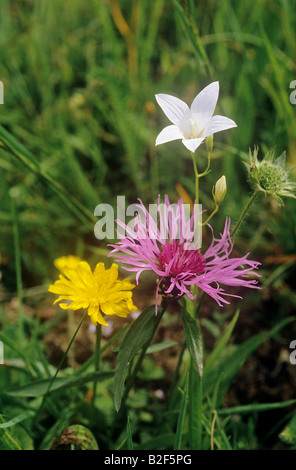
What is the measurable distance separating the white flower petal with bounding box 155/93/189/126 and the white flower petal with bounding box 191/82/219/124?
0.08 feet

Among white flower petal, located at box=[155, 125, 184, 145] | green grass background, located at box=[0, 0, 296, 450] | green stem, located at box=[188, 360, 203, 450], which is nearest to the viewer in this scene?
white flower petal, located at box=[155, 125, 184, 145]

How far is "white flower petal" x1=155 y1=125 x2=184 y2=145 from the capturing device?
753 mm

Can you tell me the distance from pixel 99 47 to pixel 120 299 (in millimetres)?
1515

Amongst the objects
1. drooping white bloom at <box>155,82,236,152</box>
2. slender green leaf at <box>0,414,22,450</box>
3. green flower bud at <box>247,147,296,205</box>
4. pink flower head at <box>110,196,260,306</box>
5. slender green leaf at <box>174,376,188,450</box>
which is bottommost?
slender green leaf at <box>0,414,22,450</box>

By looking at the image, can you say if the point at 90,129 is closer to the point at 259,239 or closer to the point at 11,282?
the point at 11,282

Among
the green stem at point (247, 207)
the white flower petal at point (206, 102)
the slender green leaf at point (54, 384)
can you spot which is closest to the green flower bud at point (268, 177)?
the green stem at point (247, 207)

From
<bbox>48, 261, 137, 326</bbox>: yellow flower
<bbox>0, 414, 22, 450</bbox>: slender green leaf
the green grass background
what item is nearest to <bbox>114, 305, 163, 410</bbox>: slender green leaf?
<bbox>48, 261, 137, 326</bbox>: yellow flower

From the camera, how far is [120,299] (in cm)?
85

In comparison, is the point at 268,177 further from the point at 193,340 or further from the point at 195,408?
the point at 195,408

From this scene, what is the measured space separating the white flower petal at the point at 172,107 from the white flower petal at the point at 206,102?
0.08ft

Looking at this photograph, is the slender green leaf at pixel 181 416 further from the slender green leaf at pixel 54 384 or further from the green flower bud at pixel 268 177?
the green flower bud at pixel 268 177

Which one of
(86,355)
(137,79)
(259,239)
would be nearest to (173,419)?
(86,355)

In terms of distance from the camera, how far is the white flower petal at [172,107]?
0.82 metres

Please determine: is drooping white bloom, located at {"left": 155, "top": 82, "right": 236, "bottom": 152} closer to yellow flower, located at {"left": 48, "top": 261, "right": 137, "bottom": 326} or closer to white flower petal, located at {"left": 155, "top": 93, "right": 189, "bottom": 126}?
white flower petal, located at {"left": 155, "top": 93, "right": 189, "bottom": 126}
